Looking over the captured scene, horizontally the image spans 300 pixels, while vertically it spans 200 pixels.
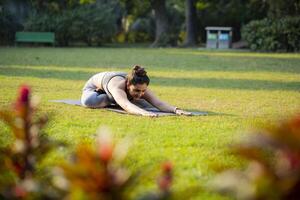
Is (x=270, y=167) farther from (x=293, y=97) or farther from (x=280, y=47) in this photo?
(x=280, y=47)

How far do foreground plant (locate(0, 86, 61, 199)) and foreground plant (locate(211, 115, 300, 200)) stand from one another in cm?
70

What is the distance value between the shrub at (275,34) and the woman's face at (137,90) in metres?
25.2

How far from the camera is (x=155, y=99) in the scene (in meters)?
8.85

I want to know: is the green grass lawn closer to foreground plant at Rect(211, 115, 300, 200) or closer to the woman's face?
foreground plant at Rect(211, 115, 300, 200)

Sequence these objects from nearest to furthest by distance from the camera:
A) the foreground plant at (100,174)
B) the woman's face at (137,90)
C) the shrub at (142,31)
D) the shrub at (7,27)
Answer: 1. the foreground plant at (100,174)
2. the woman's face at (137,90)
3. the shrub at (7,27)
4. the shrub at (142,31)

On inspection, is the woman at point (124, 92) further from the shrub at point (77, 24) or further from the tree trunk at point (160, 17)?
the tree trunk at point (160, 17)

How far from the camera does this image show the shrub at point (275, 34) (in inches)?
1278

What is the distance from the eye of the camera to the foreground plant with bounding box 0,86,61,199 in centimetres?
208

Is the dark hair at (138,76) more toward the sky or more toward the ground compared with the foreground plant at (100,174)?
more toward the ground

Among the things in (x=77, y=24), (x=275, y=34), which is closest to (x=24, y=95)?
(x=275, y=34)

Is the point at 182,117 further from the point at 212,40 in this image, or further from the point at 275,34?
the point at 212,40

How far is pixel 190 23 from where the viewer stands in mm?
41656

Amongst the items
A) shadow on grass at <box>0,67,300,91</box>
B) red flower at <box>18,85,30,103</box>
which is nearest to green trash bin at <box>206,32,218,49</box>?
shadow on grass at <box>0,67,300,91</box>

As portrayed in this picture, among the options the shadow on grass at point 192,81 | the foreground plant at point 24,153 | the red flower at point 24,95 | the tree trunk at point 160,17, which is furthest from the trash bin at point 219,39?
the red flower at point 24,95
